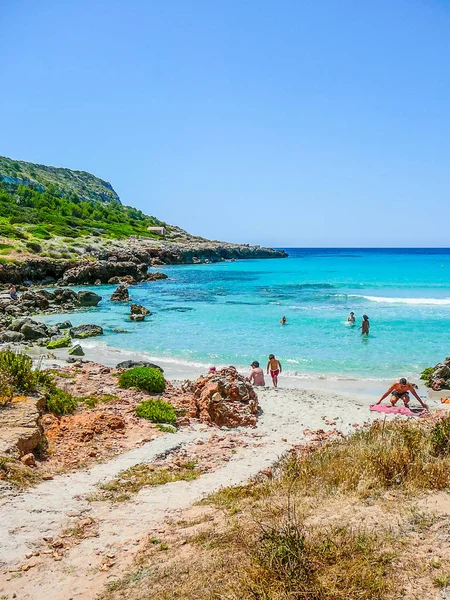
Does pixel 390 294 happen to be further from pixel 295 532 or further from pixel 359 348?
pixel 295 532

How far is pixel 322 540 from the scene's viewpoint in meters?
4.78

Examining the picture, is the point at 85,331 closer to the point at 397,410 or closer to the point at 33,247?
the point at 397,410

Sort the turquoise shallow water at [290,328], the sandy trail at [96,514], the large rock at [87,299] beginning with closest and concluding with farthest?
the sandy trail at [96,514], the turquoise shallow water at [290,328], the large rock at [87,299]

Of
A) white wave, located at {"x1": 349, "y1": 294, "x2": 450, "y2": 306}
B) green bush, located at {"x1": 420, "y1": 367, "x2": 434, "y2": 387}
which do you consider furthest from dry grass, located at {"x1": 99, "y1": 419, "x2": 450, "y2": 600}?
white wave, located at {"x1": 349, "y1": 294, "x2": 450, "y2": 306}

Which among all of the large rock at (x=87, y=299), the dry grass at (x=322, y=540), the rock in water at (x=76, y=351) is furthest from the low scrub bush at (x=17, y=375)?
the large rock at (x=87, y=299)

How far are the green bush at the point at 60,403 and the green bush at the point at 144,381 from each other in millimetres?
2663

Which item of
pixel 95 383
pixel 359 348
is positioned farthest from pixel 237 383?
pixel 359 348

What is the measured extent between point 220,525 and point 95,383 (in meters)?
10.1

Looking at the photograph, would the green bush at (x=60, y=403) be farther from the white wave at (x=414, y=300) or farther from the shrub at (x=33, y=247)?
the shrub at (x=33, y=247)

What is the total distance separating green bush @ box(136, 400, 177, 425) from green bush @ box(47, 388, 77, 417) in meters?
1.81

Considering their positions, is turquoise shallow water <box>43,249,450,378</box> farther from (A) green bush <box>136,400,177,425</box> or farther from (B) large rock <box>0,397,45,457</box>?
(B) large rock <box>0,397,45,457</box>

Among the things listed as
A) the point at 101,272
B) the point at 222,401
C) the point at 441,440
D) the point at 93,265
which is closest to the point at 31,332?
the point at 222,401

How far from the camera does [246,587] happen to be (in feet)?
13.4

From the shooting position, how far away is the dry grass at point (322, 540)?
13.5ft
